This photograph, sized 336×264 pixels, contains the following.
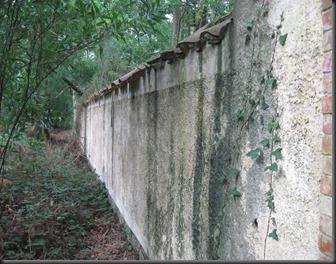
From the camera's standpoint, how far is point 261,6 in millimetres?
2059

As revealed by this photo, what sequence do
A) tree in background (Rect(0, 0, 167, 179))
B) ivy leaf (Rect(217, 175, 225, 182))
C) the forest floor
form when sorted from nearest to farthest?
ivy leaf (Rect(217, 175, 225, 182)) → tree in background (Rect(0, 0, 167, 179)) → the forest floor

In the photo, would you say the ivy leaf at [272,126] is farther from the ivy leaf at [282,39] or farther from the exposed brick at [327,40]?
the exposed brick at [327,40]

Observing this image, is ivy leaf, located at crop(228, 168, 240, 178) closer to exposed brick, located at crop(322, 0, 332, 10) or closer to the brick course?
the brick course

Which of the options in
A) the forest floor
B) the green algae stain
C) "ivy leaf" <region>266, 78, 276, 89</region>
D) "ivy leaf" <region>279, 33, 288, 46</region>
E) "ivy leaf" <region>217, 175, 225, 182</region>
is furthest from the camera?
the forest floor

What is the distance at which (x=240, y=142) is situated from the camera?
89.5 inches

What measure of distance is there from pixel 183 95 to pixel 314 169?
1.84 m

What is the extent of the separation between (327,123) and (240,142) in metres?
0.87

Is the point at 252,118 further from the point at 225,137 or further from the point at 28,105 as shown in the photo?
the point at 28,105

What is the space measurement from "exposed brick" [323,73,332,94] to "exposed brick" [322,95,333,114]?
0.9 inches

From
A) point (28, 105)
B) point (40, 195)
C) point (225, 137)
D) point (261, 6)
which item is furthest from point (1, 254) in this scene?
point (261, 6)

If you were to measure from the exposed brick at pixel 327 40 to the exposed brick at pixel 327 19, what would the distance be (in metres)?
0.02

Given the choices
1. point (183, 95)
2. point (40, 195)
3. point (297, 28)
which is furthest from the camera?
point (40, 195)

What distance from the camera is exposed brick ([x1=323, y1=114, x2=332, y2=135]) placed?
1.40 metres

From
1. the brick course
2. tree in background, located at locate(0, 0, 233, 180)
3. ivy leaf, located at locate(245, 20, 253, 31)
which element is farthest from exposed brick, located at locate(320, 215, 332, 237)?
tree in background, located at locate(0, 0, 233, 180)
